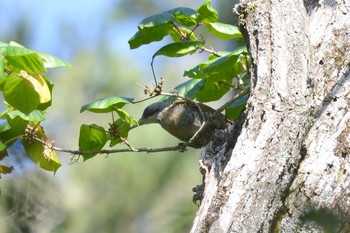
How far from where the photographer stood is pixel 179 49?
2.54m

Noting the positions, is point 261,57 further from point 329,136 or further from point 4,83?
point 4,83

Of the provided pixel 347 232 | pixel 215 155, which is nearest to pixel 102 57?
pixel 215 155

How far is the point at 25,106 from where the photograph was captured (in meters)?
2.20

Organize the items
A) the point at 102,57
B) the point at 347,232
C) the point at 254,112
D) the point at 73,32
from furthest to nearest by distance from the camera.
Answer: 1. the point at 73,32
2. the point at 102,57
3. the point at 254,112
4. the point at 347,232

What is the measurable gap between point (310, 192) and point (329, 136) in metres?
0.19

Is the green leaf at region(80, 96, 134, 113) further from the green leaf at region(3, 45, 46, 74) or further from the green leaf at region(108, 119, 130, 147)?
the green leaf at region(3, 45, 46, 74)

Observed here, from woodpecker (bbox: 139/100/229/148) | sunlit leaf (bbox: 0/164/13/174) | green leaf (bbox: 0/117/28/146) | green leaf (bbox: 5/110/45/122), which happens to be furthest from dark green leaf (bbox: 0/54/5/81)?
woodpecker (bbox: 139/100/229/148)

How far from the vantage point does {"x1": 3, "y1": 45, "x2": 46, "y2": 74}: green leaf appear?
2006 mm

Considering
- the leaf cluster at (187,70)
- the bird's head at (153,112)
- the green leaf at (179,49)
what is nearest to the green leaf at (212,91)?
the leaf cluster at (187,70)

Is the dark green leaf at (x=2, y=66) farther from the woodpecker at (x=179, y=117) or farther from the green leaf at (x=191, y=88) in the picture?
the woodpecker at (x=179, y=117)

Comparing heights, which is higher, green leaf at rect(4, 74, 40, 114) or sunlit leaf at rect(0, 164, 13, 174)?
green leaf at rect(4, 74, 40, 114)

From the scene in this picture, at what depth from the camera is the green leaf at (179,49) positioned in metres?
2.54

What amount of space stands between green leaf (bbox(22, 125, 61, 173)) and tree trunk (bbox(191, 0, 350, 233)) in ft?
2.15

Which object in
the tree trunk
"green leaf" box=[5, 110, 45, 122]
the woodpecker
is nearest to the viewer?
the tree trunk
